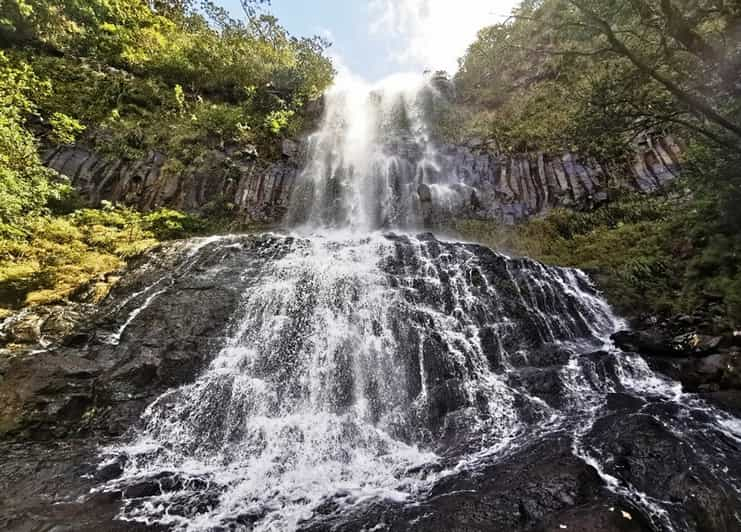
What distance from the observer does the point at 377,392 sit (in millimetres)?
7324

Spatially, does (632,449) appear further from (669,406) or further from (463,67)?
(463,67)

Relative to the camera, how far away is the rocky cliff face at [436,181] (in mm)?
15070

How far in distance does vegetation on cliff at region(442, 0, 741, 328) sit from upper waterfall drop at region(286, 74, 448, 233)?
2450 millimetres

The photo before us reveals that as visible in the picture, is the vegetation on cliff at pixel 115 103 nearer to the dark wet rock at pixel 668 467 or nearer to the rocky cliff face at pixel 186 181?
the rocky cliff face at pixel 186 181

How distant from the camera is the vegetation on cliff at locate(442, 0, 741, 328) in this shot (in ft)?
19.6

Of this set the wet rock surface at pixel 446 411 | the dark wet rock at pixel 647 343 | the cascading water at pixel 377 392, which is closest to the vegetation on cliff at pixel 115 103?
the wet rock surface at pixel 446 411

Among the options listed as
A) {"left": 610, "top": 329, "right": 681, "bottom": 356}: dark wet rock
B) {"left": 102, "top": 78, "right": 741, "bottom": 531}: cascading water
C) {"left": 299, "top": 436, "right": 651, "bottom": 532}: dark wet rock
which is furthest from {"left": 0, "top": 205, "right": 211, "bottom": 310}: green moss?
{"left": 610, "top": 329, "right": 681, "bottom": 356}: dark wet rock

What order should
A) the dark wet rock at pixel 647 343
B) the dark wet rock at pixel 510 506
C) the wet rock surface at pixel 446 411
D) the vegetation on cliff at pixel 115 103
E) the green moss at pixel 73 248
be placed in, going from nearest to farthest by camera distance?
the dark wet rock at pixel 510 506 < the wet rock surface at pixel 446 411 < the dark wet rock at pixel 647 343 < the green moss at pixel 73 248 < the vegetation on cliff at pixel 115 103

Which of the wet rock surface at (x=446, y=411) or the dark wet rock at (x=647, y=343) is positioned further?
the dark wet rock at (x=647, y=343)

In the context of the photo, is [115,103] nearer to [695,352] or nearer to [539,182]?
[539,182]

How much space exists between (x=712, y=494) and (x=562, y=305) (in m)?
5.83

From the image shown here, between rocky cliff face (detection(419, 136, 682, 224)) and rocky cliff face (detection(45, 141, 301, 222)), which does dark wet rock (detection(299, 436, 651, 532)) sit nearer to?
rocky cliff face (detection(419, 136, 682, 224))

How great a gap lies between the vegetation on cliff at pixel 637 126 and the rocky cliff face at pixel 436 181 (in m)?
0.72

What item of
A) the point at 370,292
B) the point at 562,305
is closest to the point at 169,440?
the point at 370,292
